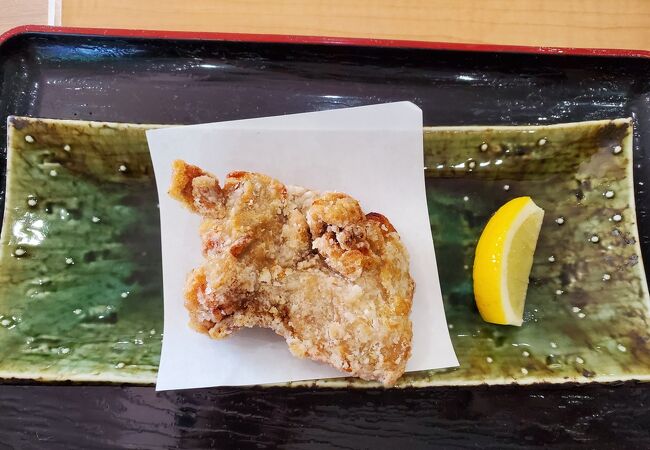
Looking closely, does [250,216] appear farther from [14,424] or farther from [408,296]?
[14,424]

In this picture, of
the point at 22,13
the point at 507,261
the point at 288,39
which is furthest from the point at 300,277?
the point at 22,13

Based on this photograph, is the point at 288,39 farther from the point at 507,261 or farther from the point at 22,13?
the point at 22,13

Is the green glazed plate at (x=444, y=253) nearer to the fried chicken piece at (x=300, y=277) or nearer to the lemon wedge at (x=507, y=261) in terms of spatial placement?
the lemon wedge at (x=507, y=261)

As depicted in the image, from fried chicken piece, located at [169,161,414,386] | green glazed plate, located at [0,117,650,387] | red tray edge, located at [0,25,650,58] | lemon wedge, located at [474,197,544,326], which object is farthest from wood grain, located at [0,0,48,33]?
lemon wedge, located at [474,197,544,326]

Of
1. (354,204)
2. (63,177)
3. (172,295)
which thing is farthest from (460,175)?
(63,177)

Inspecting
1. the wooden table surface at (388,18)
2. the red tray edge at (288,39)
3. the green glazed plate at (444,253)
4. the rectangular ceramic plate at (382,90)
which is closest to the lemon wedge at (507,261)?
the green glazed plate at (444,253)

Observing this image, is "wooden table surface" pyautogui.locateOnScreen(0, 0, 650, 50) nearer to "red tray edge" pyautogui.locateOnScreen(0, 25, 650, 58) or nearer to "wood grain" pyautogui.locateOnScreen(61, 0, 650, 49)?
"wood grain" pyautogui.locateOnScreen(61, 0, 650, 49)
